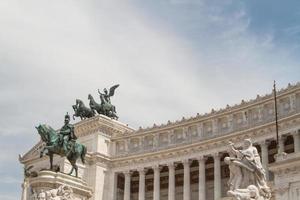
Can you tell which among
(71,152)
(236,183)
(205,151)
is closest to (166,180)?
(205,151)

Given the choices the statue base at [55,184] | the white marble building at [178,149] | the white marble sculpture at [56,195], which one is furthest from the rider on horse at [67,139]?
the white marble building at [178,149]

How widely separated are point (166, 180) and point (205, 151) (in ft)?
30.2

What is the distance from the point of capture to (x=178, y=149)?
68125 millimetres

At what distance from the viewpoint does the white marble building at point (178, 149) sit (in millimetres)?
59656

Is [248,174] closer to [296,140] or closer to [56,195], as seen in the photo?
[56,195]

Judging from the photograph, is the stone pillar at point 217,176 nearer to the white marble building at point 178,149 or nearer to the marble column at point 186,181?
the white marble building at point 178,149

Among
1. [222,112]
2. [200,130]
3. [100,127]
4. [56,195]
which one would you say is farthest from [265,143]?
[56,195]

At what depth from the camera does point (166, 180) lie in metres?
72.6

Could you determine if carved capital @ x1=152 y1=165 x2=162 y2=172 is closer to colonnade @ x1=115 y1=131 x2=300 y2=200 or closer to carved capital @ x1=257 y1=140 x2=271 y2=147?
colonnade @ x1=115 y1=131 x2=300 y2=200

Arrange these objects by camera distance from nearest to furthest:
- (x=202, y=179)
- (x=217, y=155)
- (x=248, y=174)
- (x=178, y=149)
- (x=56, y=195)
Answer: (x=248, y=174) < (x=56, y=195) < (x=217, y=155) < (x=202, y=179) < (x=178, y=149)

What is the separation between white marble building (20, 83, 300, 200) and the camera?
59656mm

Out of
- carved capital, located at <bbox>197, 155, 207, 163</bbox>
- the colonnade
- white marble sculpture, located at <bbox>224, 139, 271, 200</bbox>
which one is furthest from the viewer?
carved capital, located at <bbox>197, 155, 207, 163</bbox>

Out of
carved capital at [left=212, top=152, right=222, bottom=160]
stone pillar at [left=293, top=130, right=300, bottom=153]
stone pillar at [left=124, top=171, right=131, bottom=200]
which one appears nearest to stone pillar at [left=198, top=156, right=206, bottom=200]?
carved capital at [left=212, top=152, right=222, bottom=160]

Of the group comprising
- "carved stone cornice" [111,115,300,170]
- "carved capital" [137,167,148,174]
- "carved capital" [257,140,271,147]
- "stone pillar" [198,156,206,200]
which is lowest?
"stone pillar" [198,156,206,200]
